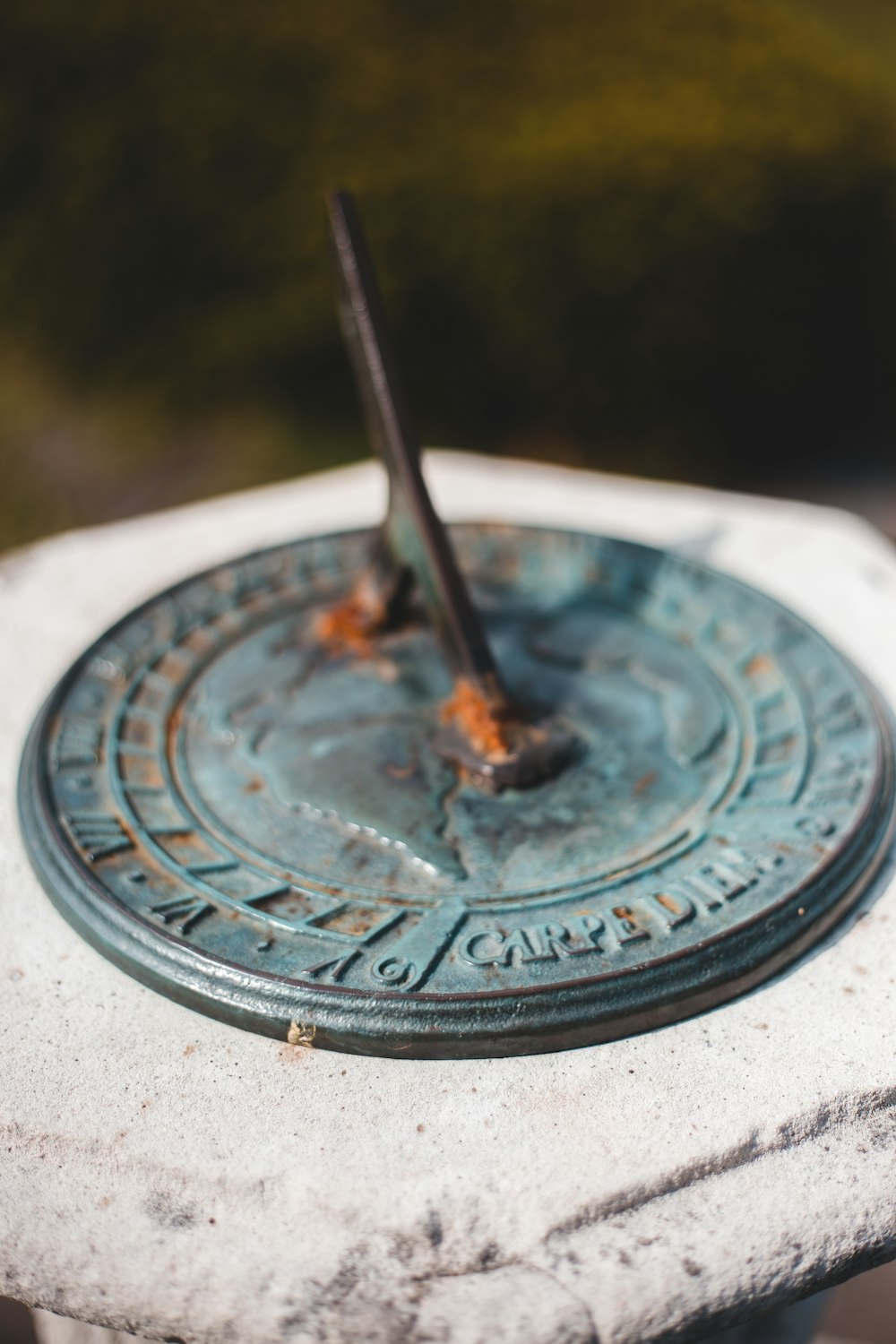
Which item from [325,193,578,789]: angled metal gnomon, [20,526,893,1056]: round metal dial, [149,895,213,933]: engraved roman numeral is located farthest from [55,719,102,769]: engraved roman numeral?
[325,193,578,789]: angled metal gnomon

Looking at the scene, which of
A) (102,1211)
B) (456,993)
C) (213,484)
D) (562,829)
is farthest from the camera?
(213,484)

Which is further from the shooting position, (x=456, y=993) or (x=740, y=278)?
(x=740, y=278)

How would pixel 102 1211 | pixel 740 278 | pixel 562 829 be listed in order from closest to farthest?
pixel 102 1211 < pixel 562 829 < pixel 740 278

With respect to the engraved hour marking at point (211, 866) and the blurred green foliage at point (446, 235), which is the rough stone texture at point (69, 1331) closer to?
the engraved hour marking at point (211, 866)

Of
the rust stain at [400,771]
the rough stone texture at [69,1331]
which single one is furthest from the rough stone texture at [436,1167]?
the rough stone texture at [69,1331]

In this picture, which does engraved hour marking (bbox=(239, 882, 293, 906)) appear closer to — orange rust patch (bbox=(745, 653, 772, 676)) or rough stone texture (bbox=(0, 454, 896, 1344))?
rough stone texture (bbox=(0, 454, 896, 1344))

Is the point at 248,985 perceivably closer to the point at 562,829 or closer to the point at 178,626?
the point at 562,829

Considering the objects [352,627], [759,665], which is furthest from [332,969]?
[759,665]

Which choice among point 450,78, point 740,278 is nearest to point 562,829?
point 740,278
